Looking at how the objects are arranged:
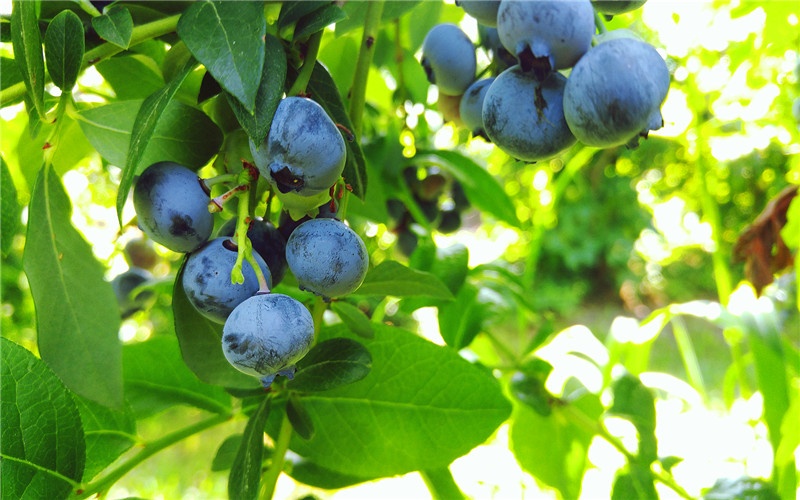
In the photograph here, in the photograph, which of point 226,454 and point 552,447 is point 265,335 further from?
point 552,447

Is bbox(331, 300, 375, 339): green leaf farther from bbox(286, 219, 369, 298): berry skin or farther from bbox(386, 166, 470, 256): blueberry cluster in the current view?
bbox(386, 166, 470, 256): blueberry cluster

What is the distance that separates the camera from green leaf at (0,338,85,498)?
1.34 feet

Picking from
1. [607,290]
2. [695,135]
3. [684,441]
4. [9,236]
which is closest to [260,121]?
[9,236]

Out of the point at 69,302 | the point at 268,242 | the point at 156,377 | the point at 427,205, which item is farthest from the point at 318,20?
the point at 427,205

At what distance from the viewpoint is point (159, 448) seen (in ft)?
1.64

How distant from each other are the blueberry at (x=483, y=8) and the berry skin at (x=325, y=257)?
0.16m

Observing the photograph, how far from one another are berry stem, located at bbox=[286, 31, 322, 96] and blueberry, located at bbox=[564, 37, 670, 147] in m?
0.14

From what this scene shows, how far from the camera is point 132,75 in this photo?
1.66 ft

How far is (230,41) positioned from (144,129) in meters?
0.06

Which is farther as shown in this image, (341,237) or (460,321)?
(460,321)

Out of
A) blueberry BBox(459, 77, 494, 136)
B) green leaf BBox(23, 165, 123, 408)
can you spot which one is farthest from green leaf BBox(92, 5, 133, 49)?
blueberry BBox(459, 77, 494, 136)

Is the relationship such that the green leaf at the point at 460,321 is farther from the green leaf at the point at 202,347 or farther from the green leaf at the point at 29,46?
the green leaf at the point at 29,46

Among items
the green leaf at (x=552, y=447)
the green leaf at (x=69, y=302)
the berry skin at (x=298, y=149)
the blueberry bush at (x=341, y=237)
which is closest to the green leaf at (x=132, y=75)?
the blueberry bush at (x=341, y=237)

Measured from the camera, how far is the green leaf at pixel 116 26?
13.9 inches
